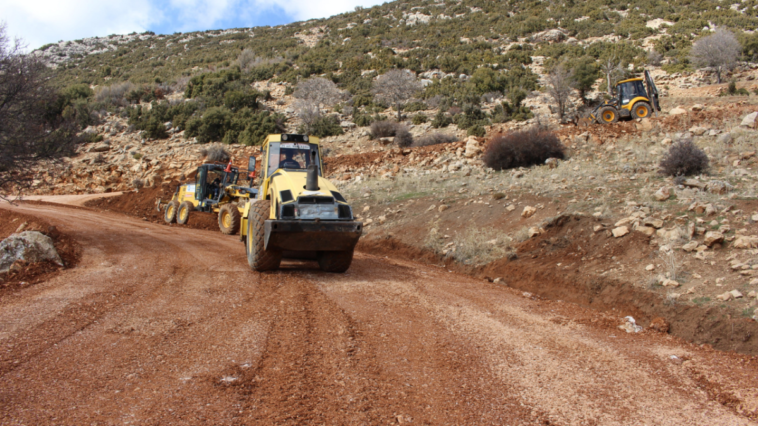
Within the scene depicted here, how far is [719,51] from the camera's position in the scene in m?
32.4

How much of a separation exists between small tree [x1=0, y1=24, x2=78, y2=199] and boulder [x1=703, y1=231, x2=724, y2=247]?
52.1 ft

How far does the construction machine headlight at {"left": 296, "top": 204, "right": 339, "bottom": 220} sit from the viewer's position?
25.7 ft

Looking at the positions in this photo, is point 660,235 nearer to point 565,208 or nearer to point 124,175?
point 565,208

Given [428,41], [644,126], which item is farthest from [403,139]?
[428,41]

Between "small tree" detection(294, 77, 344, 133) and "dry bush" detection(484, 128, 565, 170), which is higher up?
"small tree" detection(294, 77, 344, 133)

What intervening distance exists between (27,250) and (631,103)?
23926 mm

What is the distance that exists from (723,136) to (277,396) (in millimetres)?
15225

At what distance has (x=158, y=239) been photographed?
13000 millimetres

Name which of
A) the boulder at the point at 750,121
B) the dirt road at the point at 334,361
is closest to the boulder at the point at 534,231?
the dirt road at the point at 334,361

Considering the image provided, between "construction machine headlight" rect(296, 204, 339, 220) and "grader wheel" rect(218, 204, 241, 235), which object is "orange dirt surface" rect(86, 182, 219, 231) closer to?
"grader wheel" rect(218, 204, 241, 235)

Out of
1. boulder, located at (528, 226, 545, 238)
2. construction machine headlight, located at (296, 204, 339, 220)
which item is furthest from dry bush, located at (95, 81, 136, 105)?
boulder, located at (528, 226, 545, 238)

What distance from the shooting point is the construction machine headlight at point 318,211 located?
7820 millimetres

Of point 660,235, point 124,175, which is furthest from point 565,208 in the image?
point 124,175

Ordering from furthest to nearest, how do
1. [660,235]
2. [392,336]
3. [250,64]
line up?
[250,64] < [660,235] < [392,336]
